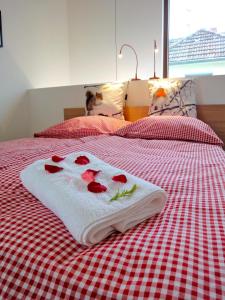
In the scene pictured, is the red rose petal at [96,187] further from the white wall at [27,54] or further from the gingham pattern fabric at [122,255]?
the white wall at [27,54]

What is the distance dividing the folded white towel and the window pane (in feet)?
6.51

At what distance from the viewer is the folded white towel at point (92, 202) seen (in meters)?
0.59

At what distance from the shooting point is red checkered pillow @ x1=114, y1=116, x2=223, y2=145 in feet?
6.09

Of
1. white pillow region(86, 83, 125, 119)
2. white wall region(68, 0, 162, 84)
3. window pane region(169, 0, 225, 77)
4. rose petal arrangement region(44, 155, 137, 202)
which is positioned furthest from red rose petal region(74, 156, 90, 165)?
white wall region(68, 0, 162, 84)

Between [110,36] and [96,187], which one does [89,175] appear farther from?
[110,36]

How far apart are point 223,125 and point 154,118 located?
58 centimetres

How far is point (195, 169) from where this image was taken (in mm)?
1117

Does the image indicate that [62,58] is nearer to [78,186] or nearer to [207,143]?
[207,143]

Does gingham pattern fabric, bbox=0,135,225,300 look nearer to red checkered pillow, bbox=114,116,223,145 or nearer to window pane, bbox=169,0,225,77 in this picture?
red checkered pillow, bbox=114,116,223,145

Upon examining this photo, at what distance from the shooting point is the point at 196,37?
2.65 m

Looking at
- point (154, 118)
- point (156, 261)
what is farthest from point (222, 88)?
point (156, 261)

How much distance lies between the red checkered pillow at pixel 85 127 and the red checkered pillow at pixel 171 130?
17cm

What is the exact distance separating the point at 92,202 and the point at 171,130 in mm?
1369

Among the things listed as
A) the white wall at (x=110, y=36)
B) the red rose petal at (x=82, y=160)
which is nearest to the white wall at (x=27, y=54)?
the white wall at (x=110, y=36)
